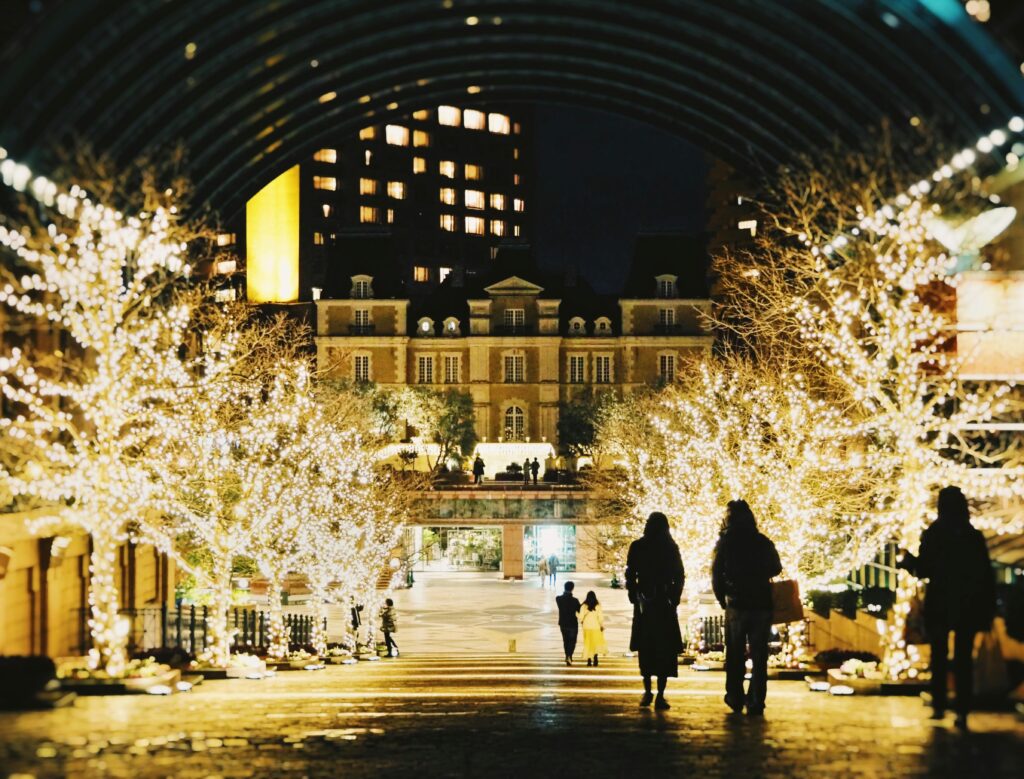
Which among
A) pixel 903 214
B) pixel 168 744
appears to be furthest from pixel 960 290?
pixel 168 744

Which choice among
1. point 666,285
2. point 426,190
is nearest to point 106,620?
point 666,285

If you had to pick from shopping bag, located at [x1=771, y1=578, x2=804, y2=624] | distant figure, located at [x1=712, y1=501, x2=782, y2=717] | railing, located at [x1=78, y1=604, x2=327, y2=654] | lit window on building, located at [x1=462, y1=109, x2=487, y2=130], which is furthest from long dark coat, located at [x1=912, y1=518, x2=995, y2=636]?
lit window on building, located at [x1=462, y1=109, x2=487, y2=130]

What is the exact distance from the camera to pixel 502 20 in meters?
23.9

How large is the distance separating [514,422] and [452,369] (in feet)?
18.0

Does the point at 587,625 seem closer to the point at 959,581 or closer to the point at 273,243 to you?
the point at 959,581

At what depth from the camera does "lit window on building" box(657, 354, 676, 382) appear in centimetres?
8338

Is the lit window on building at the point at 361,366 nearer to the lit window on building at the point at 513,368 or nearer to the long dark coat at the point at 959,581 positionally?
the lit window on building at the point at 513,368

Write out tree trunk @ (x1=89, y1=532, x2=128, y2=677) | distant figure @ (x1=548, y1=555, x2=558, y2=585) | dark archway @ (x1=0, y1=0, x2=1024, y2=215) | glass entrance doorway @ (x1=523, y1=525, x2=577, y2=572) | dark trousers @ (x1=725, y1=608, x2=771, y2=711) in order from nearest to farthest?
dark trousers @ (x1=725, y1=608, x2=771, y2=711), tree trunk @ (x1=89, y1=532, x2=128, y2=677), dark archway @ (x1=0, y1=0, x2=1024, y2=215), distant figure @ (x1=548, y1=555, x2=558, y2=585), glass entrance doorway @ (x1=523, y1=525, x2=577, y2=572)

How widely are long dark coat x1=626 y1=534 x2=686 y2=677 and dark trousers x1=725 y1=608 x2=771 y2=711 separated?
0.49 meters

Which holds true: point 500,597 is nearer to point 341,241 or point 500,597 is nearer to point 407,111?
point 407,111

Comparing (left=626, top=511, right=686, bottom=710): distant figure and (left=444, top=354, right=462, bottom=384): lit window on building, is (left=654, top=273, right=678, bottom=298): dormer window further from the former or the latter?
(left=626, top=511, right=686, bottom=710): distant figure

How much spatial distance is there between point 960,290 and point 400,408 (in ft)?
207

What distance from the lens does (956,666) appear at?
10109 mm

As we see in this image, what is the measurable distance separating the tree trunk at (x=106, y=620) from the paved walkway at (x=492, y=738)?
1969 mm
